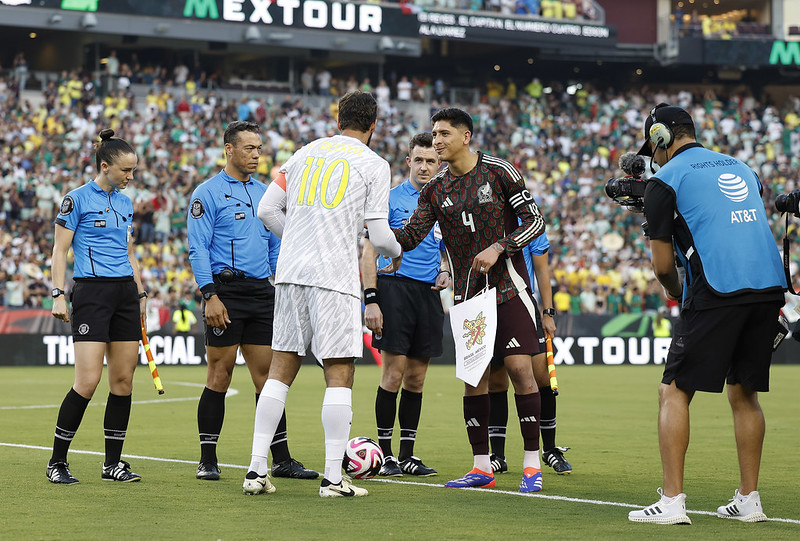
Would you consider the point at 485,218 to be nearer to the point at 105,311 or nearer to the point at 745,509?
the point at 745,509

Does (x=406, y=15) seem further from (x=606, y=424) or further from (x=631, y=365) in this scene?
(x=606, y=424)

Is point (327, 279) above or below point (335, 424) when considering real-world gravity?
above

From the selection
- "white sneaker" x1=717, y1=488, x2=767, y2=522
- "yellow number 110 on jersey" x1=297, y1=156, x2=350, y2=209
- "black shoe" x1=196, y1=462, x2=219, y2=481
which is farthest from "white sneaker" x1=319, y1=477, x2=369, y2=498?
"white sneaker" x1=717, y1=488, x2=767, y2=522

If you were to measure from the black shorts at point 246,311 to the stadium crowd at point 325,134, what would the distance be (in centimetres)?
1669

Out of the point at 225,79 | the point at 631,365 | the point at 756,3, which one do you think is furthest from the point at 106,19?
the point at 756,3

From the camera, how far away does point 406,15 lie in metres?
40.0

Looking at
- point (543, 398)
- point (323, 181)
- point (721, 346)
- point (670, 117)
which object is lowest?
point (543, 398)

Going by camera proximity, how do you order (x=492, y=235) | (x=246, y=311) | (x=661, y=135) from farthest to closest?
(x=246, y=311) → (x=492, y=235) → (x=661, y=135)

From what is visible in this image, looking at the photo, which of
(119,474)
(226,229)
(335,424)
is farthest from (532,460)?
(119,474)

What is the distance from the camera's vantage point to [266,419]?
7059 millimetres

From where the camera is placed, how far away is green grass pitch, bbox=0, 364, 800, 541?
6.07 m

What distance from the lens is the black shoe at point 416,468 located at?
8438 mm

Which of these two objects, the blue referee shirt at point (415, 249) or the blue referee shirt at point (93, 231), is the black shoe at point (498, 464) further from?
the blue referee shirt at point (93, 231)

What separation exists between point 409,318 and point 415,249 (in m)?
0.58
